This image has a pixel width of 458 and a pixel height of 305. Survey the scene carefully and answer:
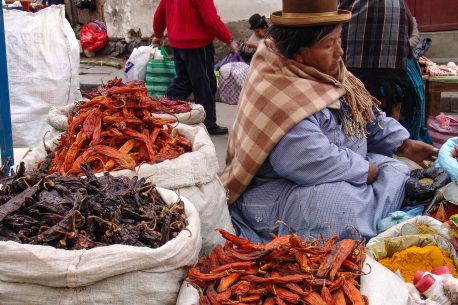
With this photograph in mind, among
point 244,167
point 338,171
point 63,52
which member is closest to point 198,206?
point 244,167

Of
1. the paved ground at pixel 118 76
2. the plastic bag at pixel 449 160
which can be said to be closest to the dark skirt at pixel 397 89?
the plastic bag at pixel 449 160

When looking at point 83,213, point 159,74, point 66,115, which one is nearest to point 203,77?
point 159,74

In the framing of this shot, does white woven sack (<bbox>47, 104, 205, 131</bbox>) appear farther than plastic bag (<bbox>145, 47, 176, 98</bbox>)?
No

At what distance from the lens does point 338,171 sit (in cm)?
309

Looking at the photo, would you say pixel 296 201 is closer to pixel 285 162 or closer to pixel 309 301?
pixel 285 162

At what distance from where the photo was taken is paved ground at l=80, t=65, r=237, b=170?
638cm

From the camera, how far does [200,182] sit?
2.83m

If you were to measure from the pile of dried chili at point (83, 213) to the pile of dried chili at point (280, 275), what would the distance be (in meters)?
0.23

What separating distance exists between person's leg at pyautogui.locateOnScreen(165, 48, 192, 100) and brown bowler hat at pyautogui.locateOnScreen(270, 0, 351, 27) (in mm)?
3676

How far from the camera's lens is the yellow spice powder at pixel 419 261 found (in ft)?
9.33

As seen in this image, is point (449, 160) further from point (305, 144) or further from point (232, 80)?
point (232, 80)

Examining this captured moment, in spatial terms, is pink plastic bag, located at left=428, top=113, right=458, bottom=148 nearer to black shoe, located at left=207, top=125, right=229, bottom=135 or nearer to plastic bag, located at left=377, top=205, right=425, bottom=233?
black shoe, located at left=207, top=125, right=229, bottom=135

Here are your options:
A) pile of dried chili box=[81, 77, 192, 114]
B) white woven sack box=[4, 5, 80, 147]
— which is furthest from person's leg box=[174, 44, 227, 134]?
pile of dried chili box=[81, 77, 192, 114]

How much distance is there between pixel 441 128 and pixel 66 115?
339cm
